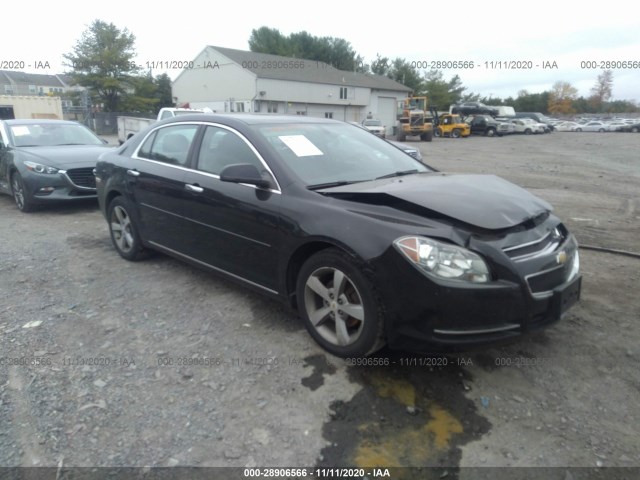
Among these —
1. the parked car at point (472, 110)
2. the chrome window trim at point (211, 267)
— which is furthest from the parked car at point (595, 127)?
the chrome window trim at point (211, 267)

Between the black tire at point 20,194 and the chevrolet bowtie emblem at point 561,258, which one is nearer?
the chevrolet bowtie emblem at point 561,258

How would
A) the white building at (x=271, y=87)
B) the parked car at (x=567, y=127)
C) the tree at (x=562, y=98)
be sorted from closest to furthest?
1. the white building at (x=271, y=87)
2. the parked car at (x=567, y=127)
3. the tree at (x=562, y=98)

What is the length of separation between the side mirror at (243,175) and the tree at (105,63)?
1834 inches

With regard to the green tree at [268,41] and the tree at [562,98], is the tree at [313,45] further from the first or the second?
the tree at [562,98]

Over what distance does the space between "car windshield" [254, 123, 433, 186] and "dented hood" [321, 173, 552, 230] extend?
251mm

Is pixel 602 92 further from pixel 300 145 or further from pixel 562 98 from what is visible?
pixel 300 145

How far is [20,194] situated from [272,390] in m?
→ 6.85

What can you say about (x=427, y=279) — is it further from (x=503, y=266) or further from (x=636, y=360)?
(x=636, y=360)

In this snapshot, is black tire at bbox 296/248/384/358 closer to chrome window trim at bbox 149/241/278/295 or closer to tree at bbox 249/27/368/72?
chrome window trim at bbox 149/241/278/295

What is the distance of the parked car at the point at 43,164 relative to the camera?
742cm

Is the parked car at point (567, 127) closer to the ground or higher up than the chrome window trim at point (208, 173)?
higher up

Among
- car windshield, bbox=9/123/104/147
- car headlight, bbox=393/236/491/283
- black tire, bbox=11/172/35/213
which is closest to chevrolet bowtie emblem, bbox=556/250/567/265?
car headlight, bbox=393/236/491/283

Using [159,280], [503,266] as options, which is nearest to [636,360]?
[503,266]

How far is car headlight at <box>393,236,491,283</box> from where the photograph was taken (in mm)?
2682
